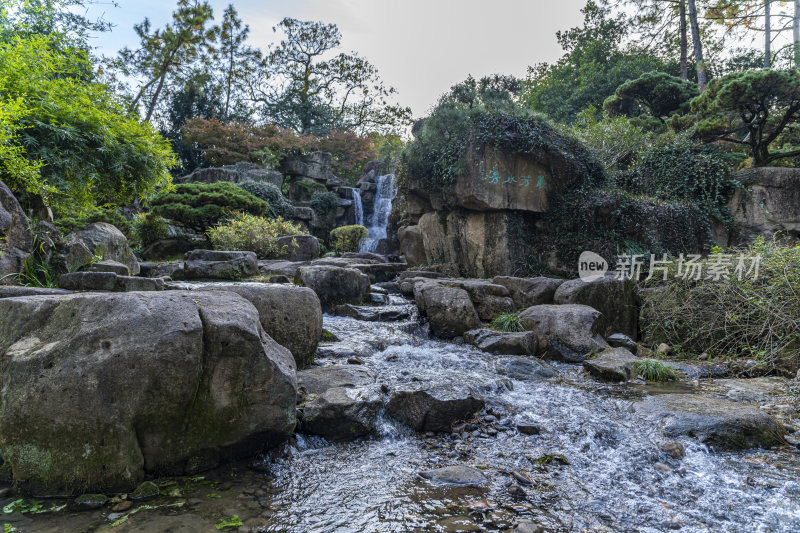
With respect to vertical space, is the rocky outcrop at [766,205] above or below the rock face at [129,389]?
above

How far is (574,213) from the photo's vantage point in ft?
33.0

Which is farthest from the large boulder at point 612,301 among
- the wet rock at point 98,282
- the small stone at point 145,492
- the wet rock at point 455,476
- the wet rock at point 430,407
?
the wet rock at point 98,282

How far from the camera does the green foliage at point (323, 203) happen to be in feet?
64.8

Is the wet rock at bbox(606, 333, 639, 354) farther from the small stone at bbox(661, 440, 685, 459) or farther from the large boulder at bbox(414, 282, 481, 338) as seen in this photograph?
the small stone at bbox(661, 440, 685, 459)

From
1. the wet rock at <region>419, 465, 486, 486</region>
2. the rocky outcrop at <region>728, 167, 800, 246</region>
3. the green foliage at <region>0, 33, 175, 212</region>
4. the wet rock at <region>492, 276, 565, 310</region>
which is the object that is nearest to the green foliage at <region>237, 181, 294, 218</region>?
the green foliage at <region>0, 33, 175, 212</region>

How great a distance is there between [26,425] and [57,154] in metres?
4.79

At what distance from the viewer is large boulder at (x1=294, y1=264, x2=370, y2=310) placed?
23.6ft

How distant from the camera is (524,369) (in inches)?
192

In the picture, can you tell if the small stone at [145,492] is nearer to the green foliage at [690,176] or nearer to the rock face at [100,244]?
the rock face at [100,244]

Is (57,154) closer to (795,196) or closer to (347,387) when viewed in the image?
(347,387)

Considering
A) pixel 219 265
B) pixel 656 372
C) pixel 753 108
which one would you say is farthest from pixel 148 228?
pixel 753 108

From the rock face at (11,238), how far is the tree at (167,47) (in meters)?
16.8

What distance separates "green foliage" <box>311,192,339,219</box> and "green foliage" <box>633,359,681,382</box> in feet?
55.5

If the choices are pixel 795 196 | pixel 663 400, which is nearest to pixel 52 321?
pixel 663 400
